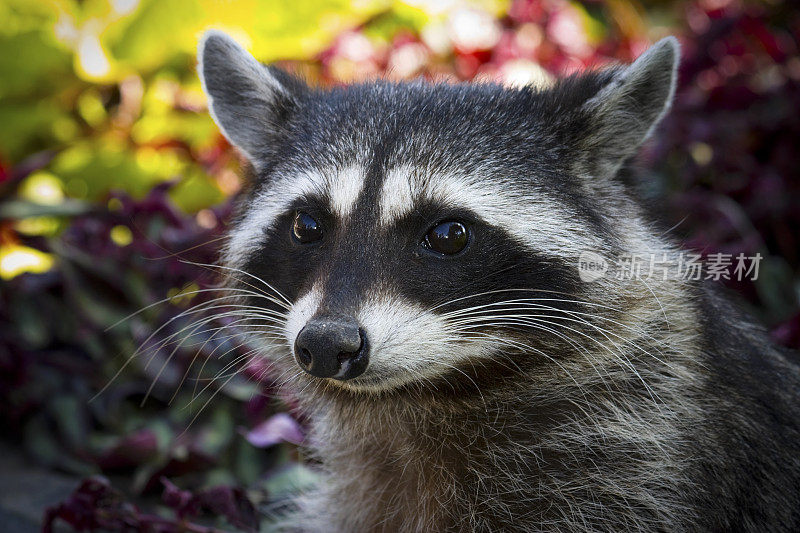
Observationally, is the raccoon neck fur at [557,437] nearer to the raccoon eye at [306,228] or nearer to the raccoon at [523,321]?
the raccoon at [523,321]

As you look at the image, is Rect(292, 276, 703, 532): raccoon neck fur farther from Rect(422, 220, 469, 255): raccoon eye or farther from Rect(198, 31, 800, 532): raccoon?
Rect(422, 220, 469, 255): raccoon eye

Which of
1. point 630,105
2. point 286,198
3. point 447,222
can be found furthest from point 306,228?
point 630,105

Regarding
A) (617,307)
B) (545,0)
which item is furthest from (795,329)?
(545,0)

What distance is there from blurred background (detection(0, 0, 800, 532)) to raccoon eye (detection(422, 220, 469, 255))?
31.6 inches

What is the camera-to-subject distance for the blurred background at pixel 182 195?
3.10 meters

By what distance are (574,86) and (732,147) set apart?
8.51 ft

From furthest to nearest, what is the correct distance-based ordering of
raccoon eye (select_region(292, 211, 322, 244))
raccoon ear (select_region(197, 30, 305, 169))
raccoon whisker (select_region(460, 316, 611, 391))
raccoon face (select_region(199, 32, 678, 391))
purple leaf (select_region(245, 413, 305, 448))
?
1. purple leaf (select_region(245, 413, 305, 448))
2. raccoon ear (select_region(197, 30, 305, 169))
3. raccoon eye (select_region(292, 211, 322, 244))
4. raccoon whisker (select_region(460, 316, 611, 391))
5. raccoon face (select_region(199, 32, 678, 391))

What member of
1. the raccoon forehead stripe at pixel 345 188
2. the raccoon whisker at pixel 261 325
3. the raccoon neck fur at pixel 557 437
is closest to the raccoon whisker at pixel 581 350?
the raccoon neck fur at pixel 557 437

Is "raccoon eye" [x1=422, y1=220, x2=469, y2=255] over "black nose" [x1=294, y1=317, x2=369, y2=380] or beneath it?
over

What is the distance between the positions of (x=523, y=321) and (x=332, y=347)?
1.81ft

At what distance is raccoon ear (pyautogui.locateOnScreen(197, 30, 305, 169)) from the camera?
2584 millimetres

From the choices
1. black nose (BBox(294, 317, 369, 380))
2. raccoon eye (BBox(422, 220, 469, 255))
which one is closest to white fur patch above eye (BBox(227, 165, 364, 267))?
raccoon eye (BBox(422, 220, 469, 255))

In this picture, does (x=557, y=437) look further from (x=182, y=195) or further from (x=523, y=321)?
(x=182, y=195)

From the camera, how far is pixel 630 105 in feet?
7.52
